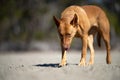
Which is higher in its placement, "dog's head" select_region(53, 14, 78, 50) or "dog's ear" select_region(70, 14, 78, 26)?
"dog's ear" select_region(70, 14, 78, 26)

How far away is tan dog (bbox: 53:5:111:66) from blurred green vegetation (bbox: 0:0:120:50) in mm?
33528

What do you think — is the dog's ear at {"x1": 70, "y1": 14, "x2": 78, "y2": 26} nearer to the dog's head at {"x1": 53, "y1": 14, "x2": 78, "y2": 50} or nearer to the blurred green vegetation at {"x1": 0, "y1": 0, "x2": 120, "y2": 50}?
the dog's head at {"x1": 53, "y1": 14, "x2": 78, "y2": 50}

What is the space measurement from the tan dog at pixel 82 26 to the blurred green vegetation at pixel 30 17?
33528mm

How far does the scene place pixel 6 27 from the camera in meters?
53.1

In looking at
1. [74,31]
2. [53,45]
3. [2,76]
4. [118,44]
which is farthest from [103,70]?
[53,45]

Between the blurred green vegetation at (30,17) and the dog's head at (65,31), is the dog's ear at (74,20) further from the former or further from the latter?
the blurred green vegetation at (30,17)

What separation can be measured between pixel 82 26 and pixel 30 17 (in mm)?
37764

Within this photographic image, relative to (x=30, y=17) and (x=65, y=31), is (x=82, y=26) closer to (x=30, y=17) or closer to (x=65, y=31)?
(x=65, y=31)

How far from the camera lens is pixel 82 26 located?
14008 millimetres

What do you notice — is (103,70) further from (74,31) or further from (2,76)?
(2,76)

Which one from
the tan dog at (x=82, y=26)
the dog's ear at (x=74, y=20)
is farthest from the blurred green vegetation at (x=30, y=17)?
the dog's ear at (x=74, y=20)

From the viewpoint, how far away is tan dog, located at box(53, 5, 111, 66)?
43.4ft

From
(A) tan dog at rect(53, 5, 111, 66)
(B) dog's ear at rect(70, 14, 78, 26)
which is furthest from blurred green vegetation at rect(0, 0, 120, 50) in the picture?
(B) dog's ear at rect(70, 14, 78, 26)

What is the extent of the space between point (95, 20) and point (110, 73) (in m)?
3.52
